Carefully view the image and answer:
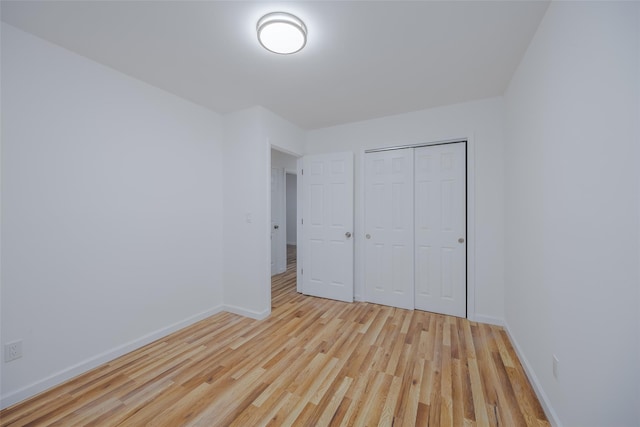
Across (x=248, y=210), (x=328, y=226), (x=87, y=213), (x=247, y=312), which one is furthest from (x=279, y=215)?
(x=87, y=213)

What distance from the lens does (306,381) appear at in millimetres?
1802

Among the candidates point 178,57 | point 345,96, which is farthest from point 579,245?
point 178,57

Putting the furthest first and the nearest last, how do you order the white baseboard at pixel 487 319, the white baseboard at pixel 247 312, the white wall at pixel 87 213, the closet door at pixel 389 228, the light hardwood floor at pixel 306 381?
the closet door at pixel 389 228, the white baseboard at pixel 247 312, the white baseboard at pixel 487 319, the white wall at pixel 87 213, the light hardwood floor at pixel 306 381

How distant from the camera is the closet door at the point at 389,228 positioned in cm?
312

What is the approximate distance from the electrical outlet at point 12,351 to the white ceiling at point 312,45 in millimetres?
2113

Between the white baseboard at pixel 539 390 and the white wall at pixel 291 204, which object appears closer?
the white baseboard at pixel 539 390

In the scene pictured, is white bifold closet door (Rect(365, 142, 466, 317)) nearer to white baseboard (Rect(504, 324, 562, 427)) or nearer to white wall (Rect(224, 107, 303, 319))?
white baseboard (Rect(504, 324, 562, 427))

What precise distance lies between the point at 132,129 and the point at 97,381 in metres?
2.09

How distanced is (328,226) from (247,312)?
1.55 m

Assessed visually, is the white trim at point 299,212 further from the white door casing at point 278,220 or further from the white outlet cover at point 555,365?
the white outlet cover at point 555,365

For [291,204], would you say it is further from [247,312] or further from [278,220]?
[247,312]

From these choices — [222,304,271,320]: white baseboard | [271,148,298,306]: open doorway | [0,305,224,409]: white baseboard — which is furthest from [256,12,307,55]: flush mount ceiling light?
[271,148,298,306]: open doorway

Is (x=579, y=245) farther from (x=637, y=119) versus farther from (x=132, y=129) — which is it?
(x=132, y=129)

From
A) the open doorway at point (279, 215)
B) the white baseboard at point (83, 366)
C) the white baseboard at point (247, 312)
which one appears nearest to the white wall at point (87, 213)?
the white baseboard at point (83, 366)
